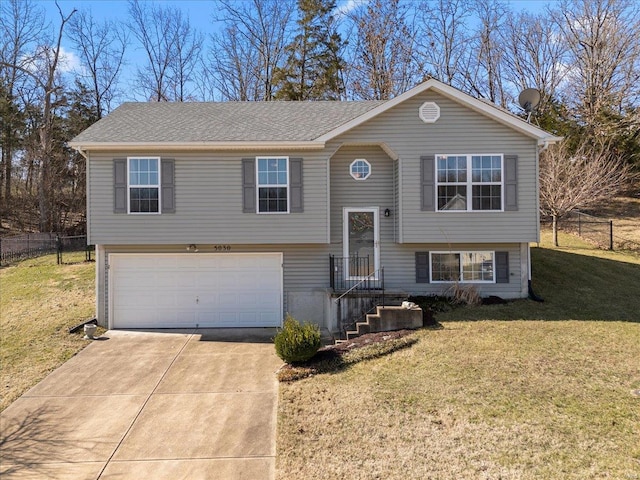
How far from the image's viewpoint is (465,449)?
466cm

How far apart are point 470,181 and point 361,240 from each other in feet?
11.2

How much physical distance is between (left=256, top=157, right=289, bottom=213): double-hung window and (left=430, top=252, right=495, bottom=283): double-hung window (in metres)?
4.64

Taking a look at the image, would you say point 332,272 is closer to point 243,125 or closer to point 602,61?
point 243,125

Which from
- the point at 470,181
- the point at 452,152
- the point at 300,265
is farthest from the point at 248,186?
the point at 470,181

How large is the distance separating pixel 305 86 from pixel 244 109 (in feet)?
42.7

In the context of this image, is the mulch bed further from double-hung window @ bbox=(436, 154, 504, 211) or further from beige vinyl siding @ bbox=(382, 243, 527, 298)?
double-hung window @ bbox=(436, 154, 504, 211)

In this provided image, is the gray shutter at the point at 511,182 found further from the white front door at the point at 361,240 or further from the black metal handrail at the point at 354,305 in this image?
the black metal handrail at the point at 354,305

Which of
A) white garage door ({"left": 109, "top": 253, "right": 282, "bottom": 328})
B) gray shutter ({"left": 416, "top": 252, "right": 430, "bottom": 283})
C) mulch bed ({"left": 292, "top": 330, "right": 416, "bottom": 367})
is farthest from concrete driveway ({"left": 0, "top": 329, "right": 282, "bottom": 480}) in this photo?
gray shutter ({"left": 416, "top": 252, "right": 430, "bottom": 283})

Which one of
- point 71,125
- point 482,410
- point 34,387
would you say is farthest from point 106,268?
point 71,125

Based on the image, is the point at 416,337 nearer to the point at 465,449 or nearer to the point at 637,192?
the point at 465,449

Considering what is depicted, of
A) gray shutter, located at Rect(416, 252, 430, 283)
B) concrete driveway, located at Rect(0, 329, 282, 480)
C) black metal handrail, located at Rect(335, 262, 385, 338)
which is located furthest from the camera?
gray shutter, located at Rect(416, 252, 430, 283)

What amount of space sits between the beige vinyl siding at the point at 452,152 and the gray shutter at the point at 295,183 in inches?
49.6

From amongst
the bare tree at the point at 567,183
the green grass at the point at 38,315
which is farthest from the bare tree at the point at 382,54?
the green grass at the point at 38,315

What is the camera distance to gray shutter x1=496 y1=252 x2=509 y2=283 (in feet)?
37.3
